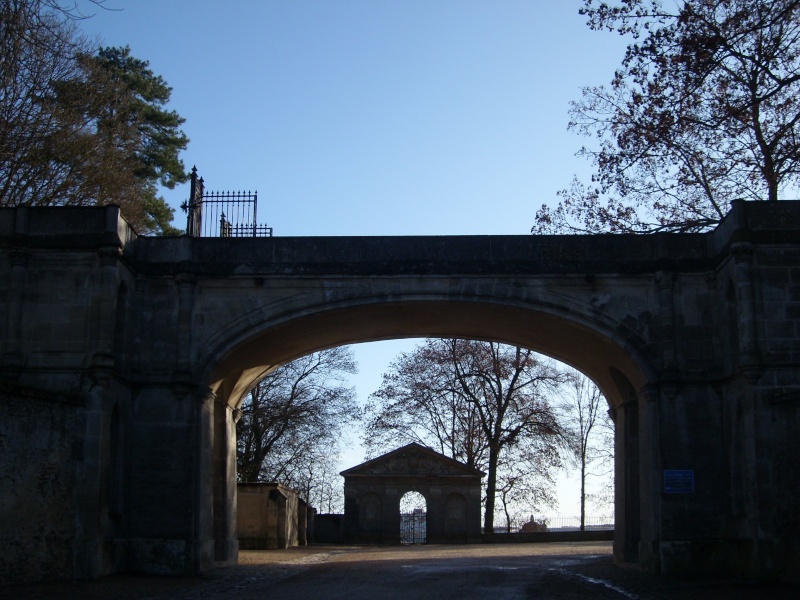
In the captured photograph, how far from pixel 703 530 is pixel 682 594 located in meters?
3.69

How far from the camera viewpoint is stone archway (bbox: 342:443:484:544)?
4059 cm

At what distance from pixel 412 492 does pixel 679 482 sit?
79.5ft

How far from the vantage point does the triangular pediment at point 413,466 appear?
40.9 m

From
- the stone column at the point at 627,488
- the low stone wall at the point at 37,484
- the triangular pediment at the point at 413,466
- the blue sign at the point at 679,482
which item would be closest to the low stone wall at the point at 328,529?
the triangular pediment at the point at 413,466

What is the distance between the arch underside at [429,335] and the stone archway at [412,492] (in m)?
18.6

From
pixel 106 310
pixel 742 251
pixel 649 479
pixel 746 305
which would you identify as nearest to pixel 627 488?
pixel 649 479

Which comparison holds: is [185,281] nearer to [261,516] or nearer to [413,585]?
[413,585]

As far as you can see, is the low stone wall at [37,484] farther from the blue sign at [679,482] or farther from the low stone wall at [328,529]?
the low stone wall at [328,529]

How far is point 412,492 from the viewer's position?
136 ft

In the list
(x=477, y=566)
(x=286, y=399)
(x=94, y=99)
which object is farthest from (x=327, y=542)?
(x=477, y=566)

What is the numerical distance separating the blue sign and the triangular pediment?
23113 mm

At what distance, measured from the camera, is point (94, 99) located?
30.6 metres

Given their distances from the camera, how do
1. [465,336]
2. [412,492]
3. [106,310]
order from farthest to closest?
[412,492]
[465,336]
[106,310]

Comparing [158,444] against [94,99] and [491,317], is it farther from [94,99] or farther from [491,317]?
[94,99]
